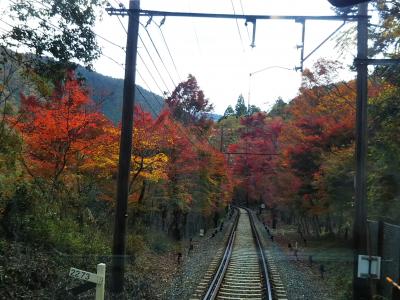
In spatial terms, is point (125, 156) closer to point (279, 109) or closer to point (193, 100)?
point (193, 100)

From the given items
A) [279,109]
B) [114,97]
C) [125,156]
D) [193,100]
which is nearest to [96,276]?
[125,156]

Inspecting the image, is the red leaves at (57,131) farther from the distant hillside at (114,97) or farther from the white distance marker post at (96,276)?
the distant hillside at (114,97)

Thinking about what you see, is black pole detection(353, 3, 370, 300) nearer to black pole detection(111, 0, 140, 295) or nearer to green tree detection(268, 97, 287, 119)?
black pole detection(111, 0, 140, 295)

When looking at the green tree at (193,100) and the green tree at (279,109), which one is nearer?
the green tree at (193,100)

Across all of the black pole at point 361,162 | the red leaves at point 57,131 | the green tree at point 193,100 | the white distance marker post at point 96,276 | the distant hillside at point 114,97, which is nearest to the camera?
the white distance marker post at point 96,276

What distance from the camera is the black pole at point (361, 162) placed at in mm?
11156

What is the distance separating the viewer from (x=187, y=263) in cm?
2131

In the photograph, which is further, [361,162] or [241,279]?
[241,279]

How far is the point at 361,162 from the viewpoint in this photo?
37.0ft

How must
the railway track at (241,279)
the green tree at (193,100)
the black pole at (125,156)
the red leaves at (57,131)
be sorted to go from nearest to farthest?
1. the black pole at (125,156)
2. the railway track at (241,279)
3. the red leaves at (57,131)
4. the green tree at (193,100)

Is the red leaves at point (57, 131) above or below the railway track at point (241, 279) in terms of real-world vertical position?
above

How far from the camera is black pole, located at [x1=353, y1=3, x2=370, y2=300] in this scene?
1116 cm

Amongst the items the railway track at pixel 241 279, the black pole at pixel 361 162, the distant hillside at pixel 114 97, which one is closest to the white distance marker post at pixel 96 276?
the black pole at pixel 361 162

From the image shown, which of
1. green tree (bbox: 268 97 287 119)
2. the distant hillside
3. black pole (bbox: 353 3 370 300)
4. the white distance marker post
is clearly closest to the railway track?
black pole (bbox: 353 3 370 300)
